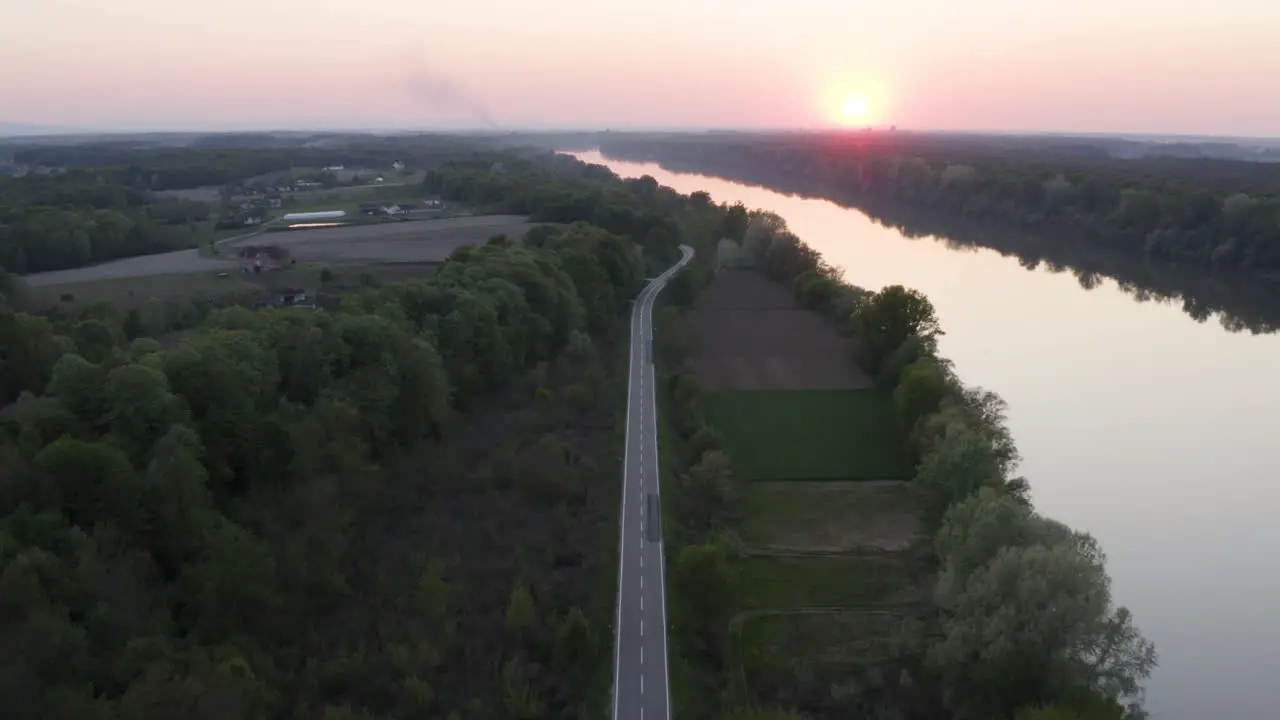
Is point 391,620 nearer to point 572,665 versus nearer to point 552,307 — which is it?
point 572,665

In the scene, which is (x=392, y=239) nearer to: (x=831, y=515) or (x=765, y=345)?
(x=765, y=345)

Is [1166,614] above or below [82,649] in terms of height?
below

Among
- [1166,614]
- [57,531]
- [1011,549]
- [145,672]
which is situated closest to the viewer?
[145,672]

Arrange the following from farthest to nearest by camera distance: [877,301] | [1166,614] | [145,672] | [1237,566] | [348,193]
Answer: [348,193] < [877,301] < [1237,566] < [1166,614] < [145,672]

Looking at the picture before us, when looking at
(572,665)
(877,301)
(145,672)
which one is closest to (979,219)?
(877,301)

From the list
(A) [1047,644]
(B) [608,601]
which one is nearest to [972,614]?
(A) [1047,644]

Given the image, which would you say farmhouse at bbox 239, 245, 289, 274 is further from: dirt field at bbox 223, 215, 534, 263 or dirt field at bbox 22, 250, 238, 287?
dirt field at bbox 223, 215, 534, 263
